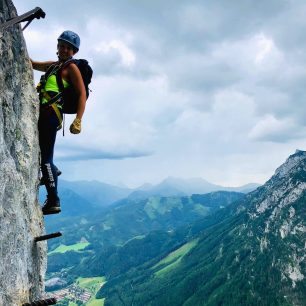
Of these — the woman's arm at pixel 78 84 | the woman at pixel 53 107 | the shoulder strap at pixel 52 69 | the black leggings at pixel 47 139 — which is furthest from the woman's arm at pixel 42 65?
the black leggings at pixel 47 139

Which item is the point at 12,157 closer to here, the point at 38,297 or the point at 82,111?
the point at 82,111

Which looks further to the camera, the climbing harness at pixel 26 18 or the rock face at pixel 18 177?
the climbing harness at pixel 26 18

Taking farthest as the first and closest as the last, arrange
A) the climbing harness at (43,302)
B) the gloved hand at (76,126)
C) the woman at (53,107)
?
the woman at (53,107) → the gloved hand at (76,126) → the climbing harness at (43,302)

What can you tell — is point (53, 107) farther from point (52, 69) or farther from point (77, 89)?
point (52, 69)

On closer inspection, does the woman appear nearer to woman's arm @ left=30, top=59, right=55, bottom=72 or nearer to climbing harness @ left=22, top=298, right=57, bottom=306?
woman's arm @ left=30, top=59, right=55, bottom=72

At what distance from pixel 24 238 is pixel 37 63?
5.86m

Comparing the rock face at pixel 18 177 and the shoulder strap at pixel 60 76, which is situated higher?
the shoulder strap at pixel 60 76

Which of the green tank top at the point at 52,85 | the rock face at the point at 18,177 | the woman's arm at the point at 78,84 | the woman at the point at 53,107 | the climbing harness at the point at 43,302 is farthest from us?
the green tank top at the point at 52,85

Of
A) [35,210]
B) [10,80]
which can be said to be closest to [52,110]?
[10,80]

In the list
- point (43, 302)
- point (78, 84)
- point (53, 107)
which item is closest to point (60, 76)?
point (78, 84)

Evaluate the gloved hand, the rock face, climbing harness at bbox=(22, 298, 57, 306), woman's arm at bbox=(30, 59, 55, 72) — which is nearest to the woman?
the gloved hand

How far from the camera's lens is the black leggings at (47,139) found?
11.1 metres

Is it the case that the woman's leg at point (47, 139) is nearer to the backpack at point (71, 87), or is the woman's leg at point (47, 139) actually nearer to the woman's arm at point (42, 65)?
the backpack at point (71, 87)

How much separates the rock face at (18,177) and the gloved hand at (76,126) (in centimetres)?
98
